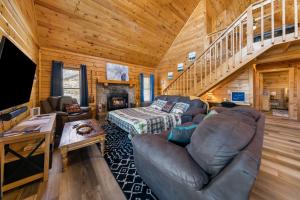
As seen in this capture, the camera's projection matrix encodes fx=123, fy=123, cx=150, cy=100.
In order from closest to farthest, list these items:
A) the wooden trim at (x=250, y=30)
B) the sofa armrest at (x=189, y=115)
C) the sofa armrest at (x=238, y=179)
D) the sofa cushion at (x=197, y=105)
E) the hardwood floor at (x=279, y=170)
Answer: the sofa armrest at (x=238, y=179) < the hardwood floor at (x=279, y=170) < the sofa armrest at (x=189, y=115) < the wooden trim at (x=250, y=30) < the sofa cushion at (x=197, y=105)

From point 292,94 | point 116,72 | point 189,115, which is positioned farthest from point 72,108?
point 292,94

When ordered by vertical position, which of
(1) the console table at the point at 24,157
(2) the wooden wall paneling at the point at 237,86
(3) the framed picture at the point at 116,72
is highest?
(3) the framed picture at the point at 116,72

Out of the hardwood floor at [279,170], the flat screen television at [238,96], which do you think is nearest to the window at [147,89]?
the flat screen television at [238,96]

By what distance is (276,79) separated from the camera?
6.83 meters

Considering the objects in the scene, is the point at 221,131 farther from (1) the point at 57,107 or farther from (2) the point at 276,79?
(2) the point at 276,79

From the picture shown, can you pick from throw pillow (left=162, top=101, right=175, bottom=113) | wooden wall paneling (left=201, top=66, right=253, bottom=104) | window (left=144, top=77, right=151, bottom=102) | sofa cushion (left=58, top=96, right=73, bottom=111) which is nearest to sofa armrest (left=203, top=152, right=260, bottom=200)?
throw pillow (left=162, top=101, right=175, bottom=113)

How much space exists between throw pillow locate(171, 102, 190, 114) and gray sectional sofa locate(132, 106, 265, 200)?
2161 mm

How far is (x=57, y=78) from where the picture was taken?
13.0ft

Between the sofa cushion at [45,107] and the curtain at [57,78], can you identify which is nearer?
the sofa cushion at [45,107]

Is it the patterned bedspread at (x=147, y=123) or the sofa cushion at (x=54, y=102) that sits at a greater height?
the sofa cushion at (x=54, y=102)

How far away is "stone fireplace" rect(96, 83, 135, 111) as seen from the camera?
16.8 feet

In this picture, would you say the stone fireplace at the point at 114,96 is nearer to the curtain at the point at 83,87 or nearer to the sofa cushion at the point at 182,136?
the curtain at the point at 83,87

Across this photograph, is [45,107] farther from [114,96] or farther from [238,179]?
[238,179]

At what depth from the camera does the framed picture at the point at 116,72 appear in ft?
17.0
